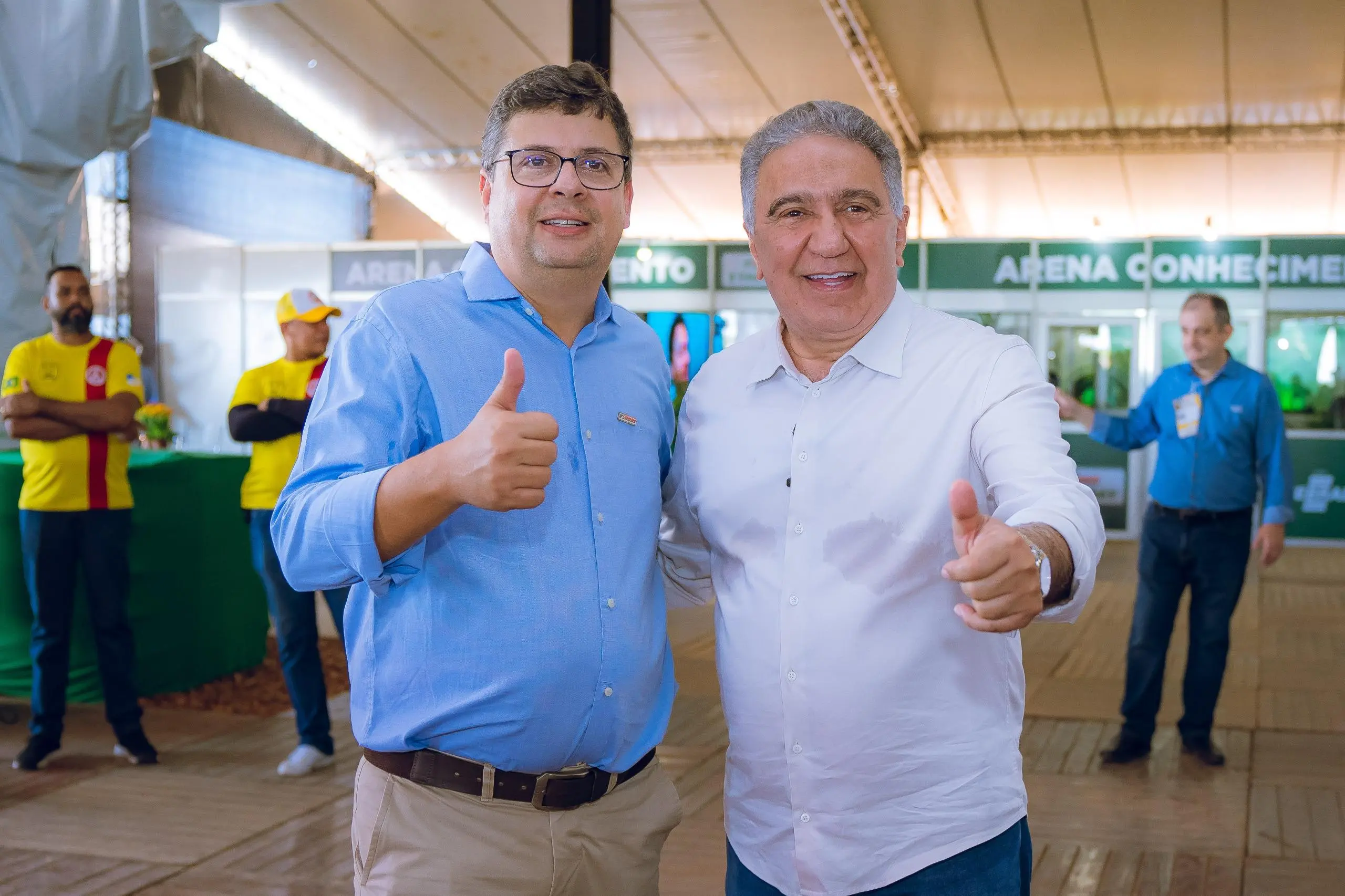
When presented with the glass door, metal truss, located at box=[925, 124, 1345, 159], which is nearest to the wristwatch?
the glass door

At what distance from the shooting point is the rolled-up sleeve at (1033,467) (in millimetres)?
1508

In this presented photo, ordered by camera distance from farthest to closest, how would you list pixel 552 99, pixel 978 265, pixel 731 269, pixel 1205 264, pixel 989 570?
pixel 731 269, pixel 978 265, pixel 1205 264, pixel 552 99, pixel 989 570

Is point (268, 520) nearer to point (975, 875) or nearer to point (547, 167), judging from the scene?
point (547, 167)

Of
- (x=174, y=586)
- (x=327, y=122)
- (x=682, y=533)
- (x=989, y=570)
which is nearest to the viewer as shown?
(x=989, y=570)

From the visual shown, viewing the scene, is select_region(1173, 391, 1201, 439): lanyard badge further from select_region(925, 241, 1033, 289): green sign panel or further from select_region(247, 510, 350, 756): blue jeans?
select_region(925, 241, 1033, 289): green sign panel

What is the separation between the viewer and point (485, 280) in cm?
185

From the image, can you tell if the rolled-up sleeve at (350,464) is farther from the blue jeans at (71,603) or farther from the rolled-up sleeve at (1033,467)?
the blue jeans at (71,603)

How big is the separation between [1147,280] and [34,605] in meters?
12.2

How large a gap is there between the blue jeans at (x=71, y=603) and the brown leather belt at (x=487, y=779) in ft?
11.7

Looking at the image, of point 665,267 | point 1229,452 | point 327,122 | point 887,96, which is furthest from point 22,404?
point 327,122

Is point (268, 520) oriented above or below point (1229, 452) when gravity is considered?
below

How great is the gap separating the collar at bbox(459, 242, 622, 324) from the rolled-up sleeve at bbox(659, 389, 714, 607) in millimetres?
323

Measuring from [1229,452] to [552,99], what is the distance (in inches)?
163

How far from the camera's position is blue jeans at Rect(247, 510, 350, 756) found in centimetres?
477
